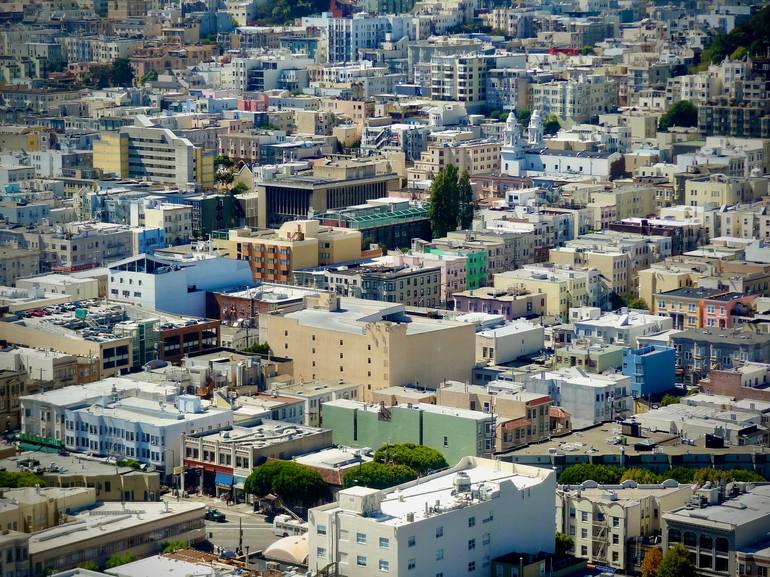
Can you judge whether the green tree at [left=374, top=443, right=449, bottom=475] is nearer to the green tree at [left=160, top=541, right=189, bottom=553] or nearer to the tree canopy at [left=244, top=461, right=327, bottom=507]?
the tree canopy at [left=244, top=461, right=327, bottom=507]

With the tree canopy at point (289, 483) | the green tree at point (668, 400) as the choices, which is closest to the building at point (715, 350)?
the green tree at point (668, 400)

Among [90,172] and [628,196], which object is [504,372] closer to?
[628,196]

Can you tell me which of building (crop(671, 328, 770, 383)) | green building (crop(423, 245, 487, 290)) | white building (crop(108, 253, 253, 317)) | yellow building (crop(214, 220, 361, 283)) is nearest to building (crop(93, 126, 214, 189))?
yellow building (crop(214, 220, 361, 283))

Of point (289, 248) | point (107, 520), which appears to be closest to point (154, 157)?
point (289, 248)

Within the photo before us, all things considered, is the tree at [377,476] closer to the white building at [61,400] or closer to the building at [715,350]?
the white building at [61,400]

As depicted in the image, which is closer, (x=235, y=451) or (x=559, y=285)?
(x=235, y=451)

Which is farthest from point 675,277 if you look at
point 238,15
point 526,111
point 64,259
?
point 238,15

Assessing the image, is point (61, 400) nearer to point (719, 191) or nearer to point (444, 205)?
point (444, 205)
